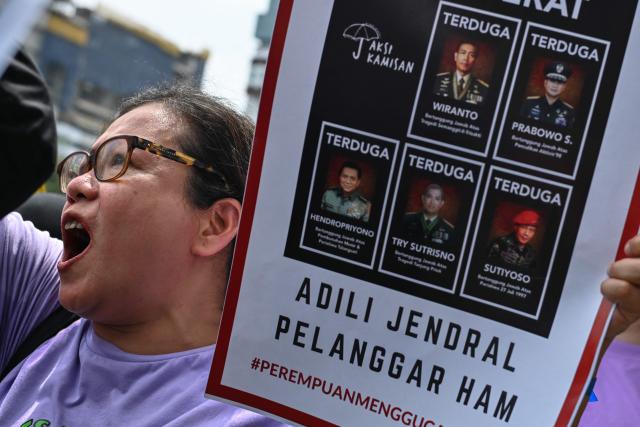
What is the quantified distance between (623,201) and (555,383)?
0.95 feet

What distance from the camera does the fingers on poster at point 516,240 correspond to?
3.91 ft

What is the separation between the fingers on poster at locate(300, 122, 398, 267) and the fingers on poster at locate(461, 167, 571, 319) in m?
0.16

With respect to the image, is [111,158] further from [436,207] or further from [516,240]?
[516,240]

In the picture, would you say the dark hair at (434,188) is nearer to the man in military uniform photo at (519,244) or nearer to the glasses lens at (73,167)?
the man in military uniform photo at (519,244)

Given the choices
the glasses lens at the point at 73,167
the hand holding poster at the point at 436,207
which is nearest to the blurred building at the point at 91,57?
the glasses lens at the point at 73,167

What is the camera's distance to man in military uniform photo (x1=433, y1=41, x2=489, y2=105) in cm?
121

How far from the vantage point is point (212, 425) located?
1625 millimetres

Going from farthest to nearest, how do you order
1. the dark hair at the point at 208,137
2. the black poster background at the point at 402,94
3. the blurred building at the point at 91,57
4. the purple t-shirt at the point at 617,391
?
the blurred building at the point at 91,57
the dark hair at the point at 208,137
the purple t-shirt at the point at 617,391
the black poster background at the point at 402,94

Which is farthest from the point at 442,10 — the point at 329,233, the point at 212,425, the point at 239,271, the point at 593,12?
the point at 212,425

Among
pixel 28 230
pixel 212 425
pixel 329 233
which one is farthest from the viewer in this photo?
pixel 28 230

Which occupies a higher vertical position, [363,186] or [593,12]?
[593,12]

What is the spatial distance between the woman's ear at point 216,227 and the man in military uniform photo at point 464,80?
0.80m

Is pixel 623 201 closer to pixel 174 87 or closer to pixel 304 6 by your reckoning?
pixel 304 6

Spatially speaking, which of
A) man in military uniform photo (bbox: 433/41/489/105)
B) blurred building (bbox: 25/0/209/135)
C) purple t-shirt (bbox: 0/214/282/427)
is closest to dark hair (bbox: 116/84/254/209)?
purple t-shirt (bbox: 0/214/282/427)
